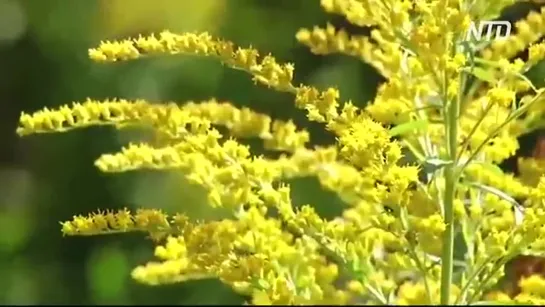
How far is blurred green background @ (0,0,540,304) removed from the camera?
1.40 meters

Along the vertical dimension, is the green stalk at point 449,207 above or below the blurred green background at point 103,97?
A: below

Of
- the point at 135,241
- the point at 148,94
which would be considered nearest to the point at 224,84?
the point at 148,94

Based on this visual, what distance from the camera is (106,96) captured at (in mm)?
1489

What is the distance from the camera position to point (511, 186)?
1.99ft

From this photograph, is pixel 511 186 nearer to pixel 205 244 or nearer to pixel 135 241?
pixel 205 244

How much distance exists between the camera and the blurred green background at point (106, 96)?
1400 millimetres

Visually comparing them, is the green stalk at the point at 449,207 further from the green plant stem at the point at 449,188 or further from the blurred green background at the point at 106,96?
the blurred green background at the point at 106,96

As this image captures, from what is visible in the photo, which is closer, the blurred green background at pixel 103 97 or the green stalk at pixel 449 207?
the green stalk at pixel 449 207
